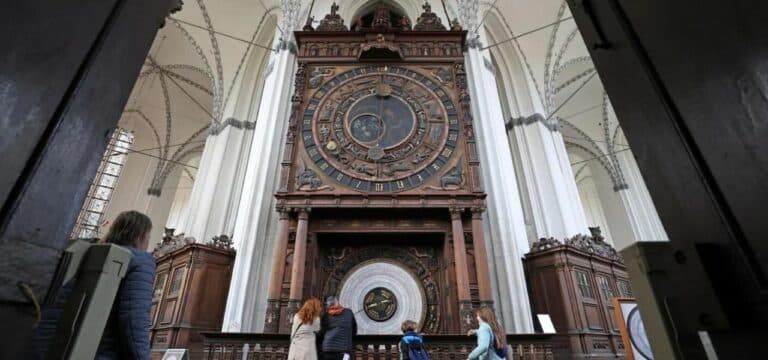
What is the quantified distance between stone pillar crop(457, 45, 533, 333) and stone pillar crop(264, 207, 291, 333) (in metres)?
3.16

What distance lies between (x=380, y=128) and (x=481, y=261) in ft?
8.83

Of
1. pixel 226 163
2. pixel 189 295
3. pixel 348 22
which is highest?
pixel 348 22

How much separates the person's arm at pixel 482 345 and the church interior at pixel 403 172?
39.3 inches

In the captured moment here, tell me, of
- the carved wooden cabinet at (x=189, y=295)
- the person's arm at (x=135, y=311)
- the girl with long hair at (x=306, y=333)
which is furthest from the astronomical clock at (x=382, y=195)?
the person's arm at (x=135, y=311)

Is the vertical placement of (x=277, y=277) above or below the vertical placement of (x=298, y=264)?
below

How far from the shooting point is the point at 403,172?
5375 mm

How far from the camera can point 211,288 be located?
5715 mm

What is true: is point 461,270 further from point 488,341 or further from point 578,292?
point 578,292

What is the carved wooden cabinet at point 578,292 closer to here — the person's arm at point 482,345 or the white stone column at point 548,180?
the white stone column at point 548,180

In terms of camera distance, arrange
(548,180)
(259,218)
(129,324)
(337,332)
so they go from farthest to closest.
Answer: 1. (548,180)
2. (259,218)
3. (337,332)
4. (129,324)

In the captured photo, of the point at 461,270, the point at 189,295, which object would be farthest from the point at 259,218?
the point at 461,270

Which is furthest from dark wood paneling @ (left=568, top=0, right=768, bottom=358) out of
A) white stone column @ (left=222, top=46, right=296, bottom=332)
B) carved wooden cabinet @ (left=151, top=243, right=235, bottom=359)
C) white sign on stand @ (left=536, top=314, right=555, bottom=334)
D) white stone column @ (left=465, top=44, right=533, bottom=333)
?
carved wooden cabinet @ (left=151, top=243, right=235, bottom=359)

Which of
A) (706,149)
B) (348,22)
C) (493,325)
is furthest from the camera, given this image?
(348,22)

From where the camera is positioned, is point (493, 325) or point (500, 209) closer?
point (493, 325)
